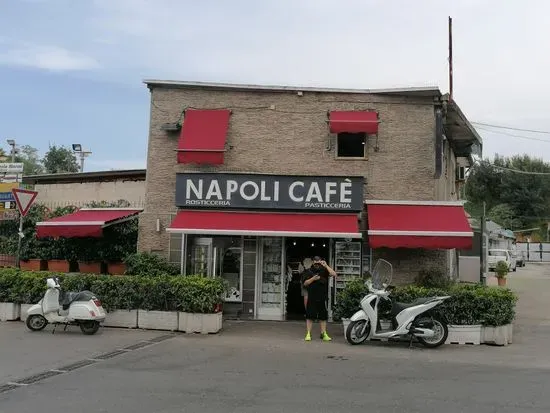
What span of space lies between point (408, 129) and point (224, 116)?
458 cm

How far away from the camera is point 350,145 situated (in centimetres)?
1487

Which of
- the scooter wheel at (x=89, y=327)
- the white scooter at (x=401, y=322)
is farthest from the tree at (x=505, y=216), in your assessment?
the scooter wheel at (x=89, y=327)

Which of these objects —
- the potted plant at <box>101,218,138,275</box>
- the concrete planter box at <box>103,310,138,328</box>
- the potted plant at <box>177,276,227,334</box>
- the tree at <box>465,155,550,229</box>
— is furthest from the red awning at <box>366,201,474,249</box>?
the tree at <box>465,155,550,229</box>

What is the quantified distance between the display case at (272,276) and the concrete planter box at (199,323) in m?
2.47

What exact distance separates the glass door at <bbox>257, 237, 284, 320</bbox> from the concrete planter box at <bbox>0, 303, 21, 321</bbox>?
223 inches

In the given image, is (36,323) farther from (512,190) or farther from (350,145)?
(512,190)

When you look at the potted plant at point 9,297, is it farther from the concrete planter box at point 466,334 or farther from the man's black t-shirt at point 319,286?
the concrete planter box at point 466,334

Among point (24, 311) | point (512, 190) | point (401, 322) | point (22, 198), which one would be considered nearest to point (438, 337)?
point (401, 322)

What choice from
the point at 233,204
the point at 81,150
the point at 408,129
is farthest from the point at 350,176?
the point at 81,150

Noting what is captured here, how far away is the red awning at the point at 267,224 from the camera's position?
13336 mm

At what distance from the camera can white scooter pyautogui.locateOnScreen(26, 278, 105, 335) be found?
11.7 metres

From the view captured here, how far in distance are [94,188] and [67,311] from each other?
391 inches

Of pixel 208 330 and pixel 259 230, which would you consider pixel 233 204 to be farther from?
pixel 208 330

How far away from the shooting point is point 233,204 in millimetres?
14391
